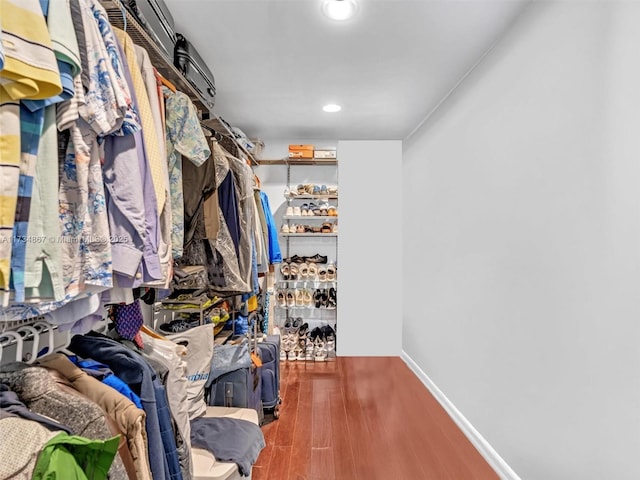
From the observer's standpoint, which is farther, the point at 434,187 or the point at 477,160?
the point at 434,187

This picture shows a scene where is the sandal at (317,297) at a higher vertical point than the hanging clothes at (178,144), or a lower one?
lower

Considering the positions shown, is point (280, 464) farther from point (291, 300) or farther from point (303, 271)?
point (303, 271)

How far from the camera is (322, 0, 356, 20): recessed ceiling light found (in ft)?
5.58

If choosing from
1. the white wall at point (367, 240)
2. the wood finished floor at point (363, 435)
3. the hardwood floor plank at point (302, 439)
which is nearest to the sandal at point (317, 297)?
the white wall at point (367, 240)

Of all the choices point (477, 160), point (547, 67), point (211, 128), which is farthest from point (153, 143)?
point (477, 160)

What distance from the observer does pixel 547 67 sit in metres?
1.65

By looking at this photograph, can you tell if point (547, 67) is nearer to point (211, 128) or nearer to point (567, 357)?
point (567, 357)

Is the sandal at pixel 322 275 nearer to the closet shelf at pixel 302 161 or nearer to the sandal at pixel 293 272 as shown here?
the sandal at pixel 293 272

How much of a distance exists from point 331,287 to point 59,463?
3449 millimetres

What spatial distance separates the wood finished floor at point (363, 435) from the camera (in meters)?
1.94

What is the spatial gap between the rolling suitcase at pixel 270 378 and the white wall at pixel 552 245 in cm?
131

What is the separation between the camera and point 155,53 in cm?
128

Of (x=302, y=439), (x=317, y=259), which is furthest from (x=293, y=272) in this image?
(x=302, y=439)

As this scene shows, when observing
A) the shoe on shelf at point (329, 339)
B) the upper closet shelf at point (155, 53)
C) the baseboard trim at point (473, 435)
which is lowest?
the baseboard trim at point (473, 435)
